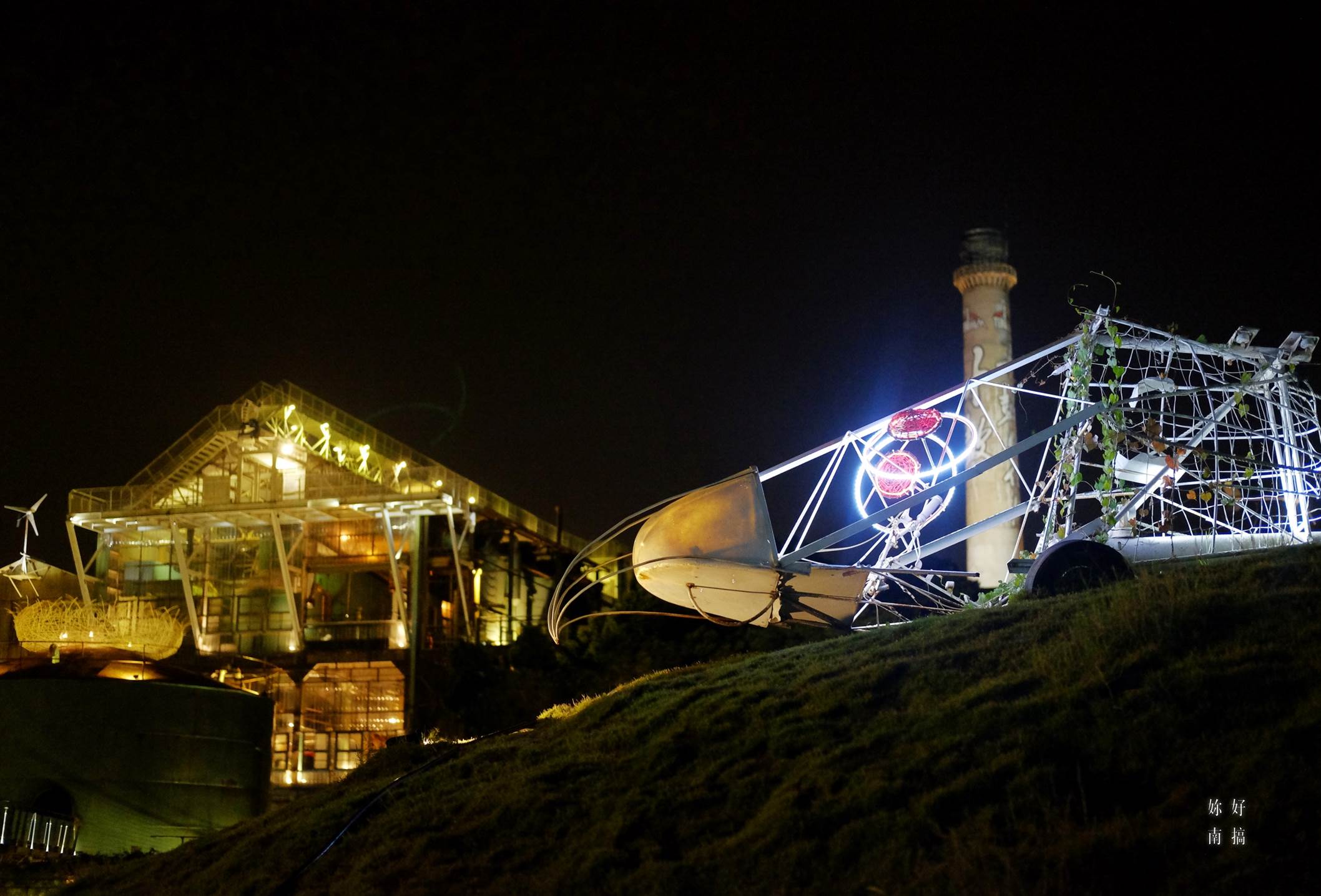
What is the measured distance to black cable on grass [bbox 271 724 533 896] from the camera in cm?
1446

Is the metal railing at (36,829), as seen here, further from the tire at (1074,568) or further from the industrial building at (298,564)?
the tire at (1074,568)

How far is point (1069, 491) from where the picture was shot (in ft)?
68.8

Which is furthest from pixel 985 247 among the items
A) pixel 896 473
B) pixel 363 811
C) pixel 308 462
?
pixel 363 811

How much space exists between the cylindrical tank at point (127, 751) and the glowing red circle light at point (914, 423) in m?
23.3

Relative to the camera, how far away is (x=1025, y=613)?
54.2ft

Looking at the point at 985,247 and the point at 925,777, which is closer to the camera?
the point at 925,777

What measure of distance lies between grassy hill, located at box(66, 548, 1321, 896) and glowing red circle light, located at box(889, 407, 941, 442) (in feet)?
14.9

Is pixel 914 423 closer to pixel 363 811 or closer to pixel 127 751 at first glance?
pixel 363 811

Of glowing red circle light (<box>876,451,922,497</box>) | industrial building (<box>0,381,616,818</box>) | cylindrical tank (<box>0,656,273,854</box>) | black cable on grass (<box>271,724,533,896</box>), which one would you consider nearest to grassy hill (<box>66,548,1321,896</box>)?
black cable on grass (<box>271,724,533,896</box>)

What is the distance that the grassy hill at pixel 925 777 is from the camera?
1027 cm

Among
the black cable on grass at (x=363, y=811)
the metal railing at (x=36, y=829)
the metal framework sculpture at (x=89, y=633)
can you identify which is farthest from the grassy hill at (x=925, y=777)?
the metal framework sculpture at (x=89, y=633)

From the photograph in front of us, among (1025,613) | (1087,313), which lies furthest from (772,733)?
(1087,313)

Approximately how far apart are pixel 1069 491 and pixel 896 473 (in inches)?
107

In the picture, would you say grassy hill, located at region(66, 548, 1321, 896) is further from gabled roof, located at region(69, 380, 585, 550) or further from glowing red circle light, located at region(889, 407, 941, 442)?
gabled roof, located at region(69, 380, 585, 550)
